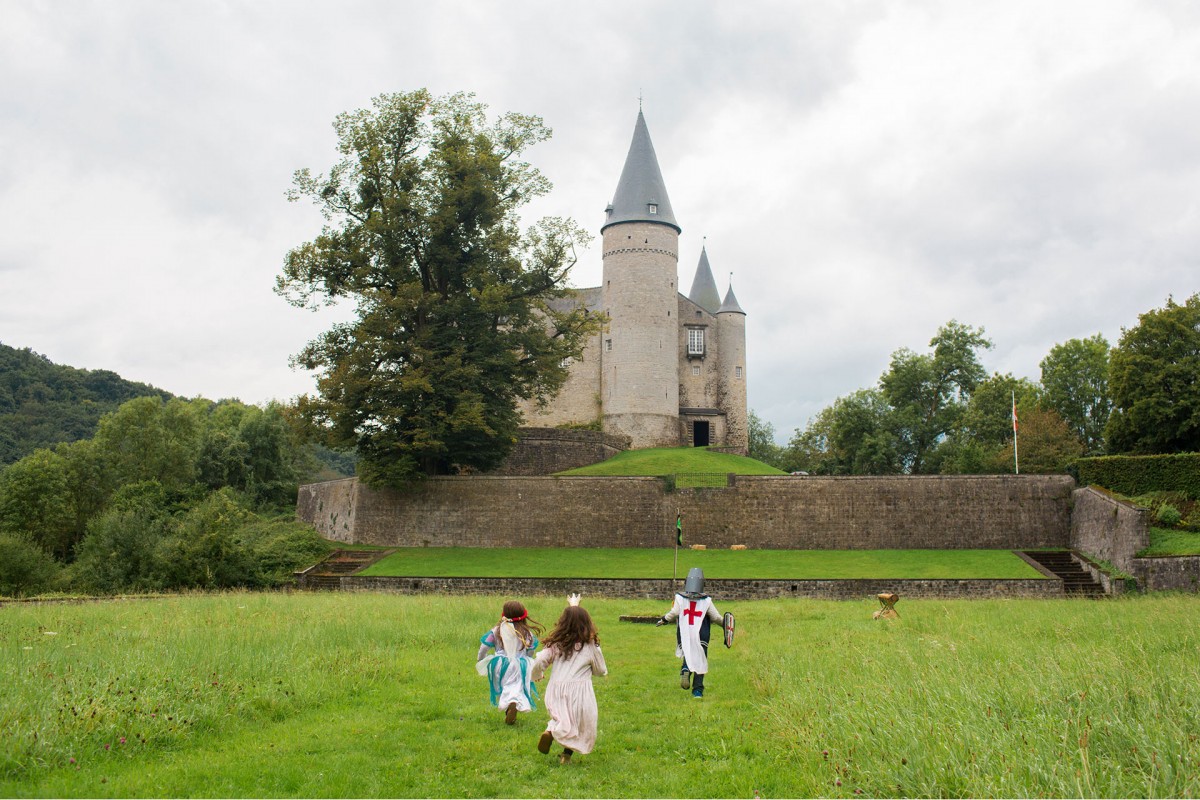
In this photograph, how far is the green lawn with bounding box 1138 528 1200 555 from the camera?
75.3ft

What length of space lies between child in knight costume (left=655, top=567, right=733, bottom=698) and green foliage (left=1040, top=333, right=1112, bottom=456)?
48.0m

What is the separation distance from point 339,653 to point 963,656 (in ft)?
23.7

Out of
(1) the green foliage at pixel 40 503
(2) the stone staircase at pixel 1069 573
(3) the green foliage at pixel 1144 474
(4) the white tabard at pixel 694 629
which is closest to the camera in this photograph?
(4) the white tabard at pixel 694 629

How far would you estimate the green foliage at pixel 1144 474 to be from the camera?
26.5 meters

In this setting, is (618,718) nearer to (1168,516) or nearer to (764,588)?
(764,588)

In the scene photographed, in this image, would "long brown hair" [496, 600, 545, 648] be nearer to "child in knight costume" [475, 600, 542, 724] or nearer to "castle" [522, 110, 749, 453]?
"child in knight costume" [475, 600, 542, 724]

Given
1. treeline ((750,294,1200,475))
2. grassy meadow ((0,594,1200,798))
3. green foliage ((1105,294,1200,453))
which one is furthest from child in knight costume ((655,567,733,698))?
treeline ((750,294,1200,475))

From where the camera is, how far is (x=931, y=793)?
17.8 feet

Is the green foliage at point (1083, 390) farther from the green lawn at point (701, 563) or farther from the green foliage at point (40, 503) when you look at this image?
the green foliage at point (40, 503)

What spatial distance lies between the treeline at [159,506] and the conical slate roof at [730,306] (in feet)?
80.8

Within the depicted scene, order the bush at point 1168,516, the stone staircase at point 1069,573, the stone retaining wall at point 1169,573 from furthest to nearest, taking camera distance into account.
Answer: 1. the bush at point 1168,516
2. the stone staircase at point 1069,573
3. the stone retaining wall at point 1169,573

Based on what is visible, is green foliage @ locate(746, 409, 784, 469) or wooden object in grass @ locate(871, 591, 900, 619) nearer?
wooden object in grass @ locate(871, 591, 900, 619)

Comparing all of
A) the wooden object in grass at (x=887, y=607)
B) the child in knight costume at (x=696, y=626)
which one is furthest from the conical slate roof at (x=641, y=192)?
the child in knight costume at (x=696, y=626)

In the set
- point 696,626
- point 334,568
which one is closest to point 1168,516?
point 696,626
